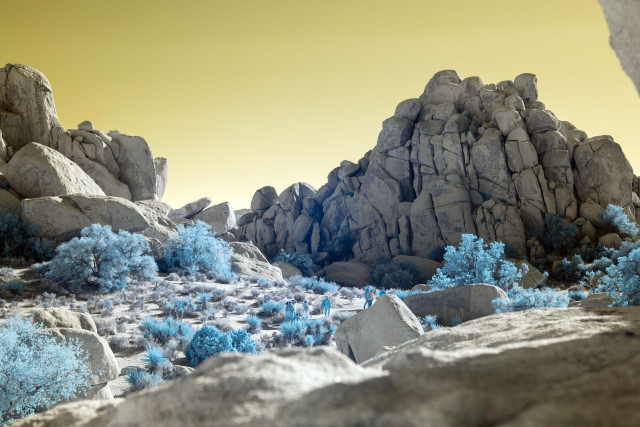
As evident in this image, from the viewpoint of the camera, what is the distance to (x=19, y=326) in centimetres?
977

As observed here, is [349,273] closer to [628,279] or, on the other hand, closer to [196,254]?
[196,254]

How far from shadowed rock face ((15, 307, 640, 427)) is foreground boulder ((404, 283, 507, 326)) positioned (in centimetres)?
1509

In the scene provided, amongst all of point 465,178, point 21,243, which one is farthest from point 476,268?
point 21,243

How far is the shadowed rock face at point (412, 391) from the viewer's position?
77.4 inches

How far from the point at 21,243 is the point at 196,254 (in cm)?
895

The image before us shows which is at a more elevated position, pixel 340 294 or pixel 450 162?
pixel 450 162

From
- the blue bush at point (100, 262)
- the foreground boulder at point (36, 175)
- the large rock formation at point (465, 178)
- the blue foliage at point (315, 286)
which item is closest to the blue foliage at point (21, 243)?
the blue bush at point (100, 262)

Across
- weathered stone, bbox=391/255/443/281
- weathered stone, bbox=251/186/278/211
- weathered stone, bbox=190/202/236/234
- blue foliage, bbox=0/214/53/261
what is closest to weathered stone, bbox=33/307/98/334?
blue foliage, bbox=0/214/53/261

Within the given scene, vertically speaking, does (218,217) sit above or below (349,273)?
above

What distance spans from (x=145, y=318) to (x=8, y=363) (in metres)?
7.75

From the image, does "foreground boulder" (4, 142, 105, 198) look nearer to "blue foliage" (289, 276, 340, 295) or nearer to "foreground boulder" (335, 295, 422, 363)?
"blue foliage" (289, 276, 340, 295)

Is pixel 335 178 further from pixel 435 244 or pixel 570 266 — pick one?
pixel 570 266

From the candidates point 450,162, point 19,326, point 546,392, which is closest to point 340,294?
point 19,326

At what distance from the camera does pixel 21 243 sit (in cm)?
2233
